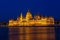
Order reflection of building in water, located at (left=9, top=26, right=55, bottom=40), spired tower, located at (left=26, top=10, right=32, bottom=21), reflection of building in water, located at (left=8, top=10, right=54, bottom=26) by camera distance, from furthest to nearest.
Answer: spired tower, located at (left=26, top=10, right=32, bottom=21) < reflection of building in water, located at (left=8, top=10, right=54, bottom=26) < reflection of building in water, located at (left=9, top=26, right=55, bottom=40)

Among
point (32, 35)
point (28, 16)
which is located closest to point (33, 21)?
point (28, 16)

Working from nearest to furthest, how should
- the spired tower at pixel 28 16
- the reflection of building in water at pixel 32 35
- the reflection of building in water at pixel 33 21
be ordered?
1. the reflection of building in water at pixel 32 35
2. the reflection of building in water at pixel 33 21
3. the spired tower at pixel 28 16

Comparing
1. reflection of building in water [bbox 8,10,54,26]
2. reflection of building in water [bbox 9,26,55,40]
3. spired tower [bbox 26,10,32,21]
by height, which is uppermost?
spired tower [bbox 26,10,32,21]

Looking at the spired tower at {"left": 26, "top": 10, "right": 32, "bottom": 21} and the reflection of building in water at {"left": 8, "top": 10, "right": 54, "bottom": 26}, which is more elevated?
the spired tower at {"left": 26, "top": 10, "right": 32, "bottom": 21}

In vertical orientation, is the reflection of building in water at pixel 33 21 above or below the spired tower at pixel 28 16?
below

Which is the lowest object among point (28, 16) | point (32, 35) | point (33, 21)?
point (32, 35)

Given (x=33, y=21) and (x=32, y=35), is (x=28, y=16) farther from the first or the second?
(x=32, y=35)

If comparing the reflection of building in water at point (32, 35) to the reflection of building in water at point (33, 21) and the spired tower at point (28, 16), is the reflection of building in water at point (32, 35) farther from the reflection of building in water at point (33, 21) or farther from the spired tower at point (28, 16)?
the spired tower at point (28, 16)

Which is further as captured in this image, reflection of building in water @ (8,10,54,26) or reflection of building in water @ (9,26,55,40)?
reflection of building in water @ (8,10,54,26)

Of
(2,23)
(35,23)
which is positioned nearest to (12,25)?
(35,23)

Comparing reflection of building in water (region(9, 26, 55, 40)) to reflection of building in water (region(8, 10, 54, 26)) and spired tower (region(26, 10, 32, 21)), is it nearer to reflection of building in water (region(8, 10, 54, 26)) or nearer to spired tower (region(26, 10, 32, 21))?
reflection of building in water (region(8, 10, 54, 26))

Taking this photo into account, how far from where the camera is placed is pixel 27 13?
103 m

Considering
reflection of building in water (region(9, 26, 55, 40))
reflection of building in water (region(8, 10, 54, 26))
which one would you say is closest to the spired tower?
reflection of building in water (region(8, 10, 54, 26))

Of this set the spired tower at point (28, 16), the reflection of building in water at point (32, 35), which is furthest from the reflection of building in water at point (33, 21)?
the reflection of building in water at point (32, 35)
